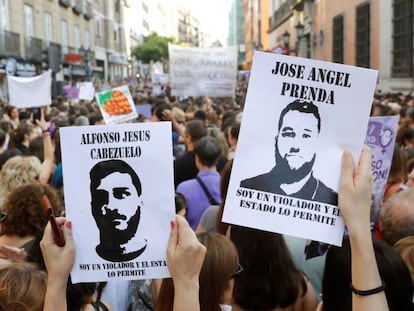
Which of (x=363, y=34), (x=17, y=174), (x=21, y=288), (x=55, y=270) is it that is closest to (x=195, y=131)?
(x=17, y=174)

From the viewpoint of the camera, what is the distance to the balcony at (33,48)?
31688 mm

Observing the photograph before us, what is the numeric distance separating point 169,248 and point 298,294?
1137 millimetres

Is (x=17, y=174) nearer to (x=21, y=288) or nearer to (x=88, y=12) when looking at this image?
(x=21, y=288)

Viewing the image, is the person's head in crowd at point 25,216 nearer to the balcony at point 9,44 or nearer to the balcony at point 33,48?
the balcony at point 9,44

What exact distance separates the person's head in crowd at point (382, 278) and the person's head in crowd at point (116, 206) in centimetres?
78

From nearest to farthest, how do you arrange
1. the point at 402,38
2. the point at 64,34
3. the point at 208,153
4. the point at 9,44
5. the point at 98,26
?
the point at 208,153 → the point at 402,38 → the point at 9,44 → the point at 64,34 → the point at 98,26

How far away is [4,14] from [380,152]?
2840cm

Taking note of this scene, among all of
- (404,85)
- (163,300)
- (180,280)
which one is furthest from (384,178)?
(404,85)

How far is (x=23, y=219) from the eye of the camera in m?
3.96

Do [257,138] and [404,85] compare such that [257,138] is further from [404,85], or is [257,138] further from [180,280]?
[404,85]

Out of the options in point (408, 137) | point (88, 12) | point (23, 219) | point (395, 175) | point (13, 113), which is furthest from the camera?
point (88, 12)

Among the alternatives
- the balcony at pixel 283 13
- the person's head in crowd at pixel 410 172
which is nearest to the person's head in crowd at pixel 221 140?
the person's head in crowd at pixel 410 172

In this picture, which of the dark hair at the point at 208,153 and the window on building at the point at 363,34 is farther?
the window on building at the point at 363,34

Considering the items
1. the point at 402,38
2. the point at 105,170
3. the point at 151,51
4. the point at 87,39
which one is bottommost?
the point at 105,170
